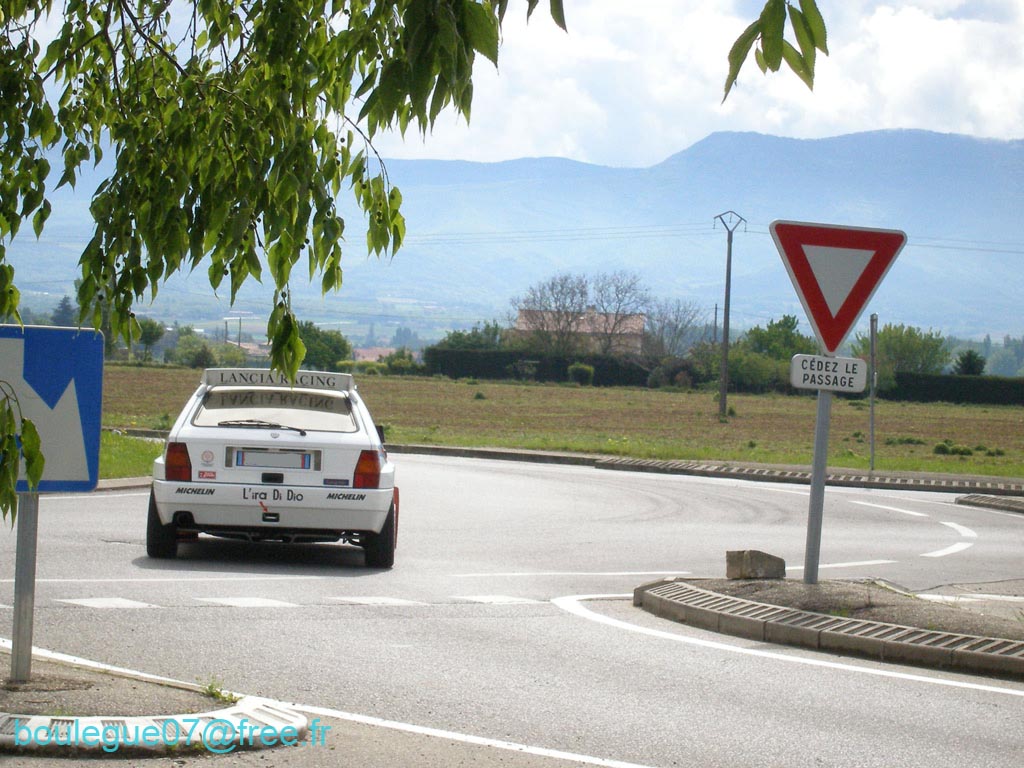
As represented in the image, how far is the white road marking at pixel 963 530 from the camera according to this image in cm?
1690

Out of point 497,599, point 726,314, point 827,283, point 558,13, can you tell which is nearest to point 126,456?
point 497,599

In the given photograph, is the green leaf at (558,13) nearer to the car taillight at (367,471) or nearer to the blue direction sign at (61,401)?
the blue direction sign at (61,401)

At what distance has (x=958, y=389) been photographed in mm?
97250

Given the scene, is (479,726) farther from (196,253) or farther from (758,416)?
(758,416)

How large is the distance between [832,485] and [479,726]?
21.1 m

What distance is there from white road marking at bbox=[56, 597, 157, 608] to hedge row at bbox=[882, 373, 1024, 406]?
9286cm

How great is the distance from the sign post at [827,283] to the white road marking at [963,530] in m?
8.50

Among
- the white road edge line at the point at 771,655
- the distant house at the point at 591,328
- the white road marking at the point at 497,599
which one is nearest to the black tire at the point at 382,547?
the white road marking at the point at 497,599

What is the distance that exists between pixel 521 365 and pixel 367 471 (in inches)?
3733

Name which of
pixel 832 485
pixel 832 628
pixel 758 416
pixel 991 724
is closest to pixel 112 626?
pixel 832 628

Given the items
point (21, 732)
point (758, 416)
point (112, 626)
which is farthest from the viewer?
point (758, 416)

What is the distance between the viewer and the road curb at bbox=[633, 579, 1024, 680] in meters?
7.69

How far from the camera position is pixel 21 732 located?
16.4 feet

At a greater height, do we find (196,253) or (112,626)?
(196,253)
